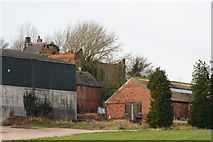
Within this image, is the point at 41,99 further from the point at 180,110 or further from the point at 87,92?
the point at 180,110

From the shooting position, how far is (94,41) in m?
72.6

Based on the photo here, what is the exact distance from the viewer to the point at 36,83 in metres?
46.7

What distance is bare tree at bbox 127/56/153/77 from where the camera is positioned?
239 ft

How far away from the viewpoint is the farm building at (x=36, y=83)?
1724 inches

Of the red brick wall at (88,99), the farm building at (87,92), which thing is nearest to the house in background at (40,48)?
the farm building at (87,92)

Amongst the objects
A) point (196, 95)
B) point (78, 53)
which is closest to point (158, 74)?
point (196, 95)

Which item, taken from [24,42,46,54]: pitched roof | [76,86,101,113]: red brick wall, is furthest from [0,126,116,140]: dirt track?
[24,42,46,54]: pitched roof

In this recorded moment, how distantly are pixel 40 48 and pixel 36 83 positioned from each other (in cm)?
3226

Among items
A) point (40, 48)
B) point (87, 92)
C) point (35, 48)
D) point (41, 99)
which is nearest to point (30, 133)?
point (41, 99)

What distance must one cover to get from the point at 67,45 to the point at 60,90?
27281mm

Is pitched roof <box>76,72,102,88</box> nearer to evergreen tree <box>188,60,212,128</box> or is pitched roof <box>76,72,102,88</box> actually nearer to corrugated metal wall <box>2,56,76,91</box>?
corrugated metal wall <box>2,56,76,91</box>

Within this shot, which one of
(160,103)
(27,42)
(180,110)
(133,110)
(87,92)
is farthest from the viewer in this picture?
(27,42)

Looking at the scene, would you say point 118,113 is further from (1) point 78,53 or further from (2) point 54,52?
(2) point 54,52

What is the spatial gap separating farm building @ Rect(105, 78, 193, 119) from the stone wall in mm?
5640
